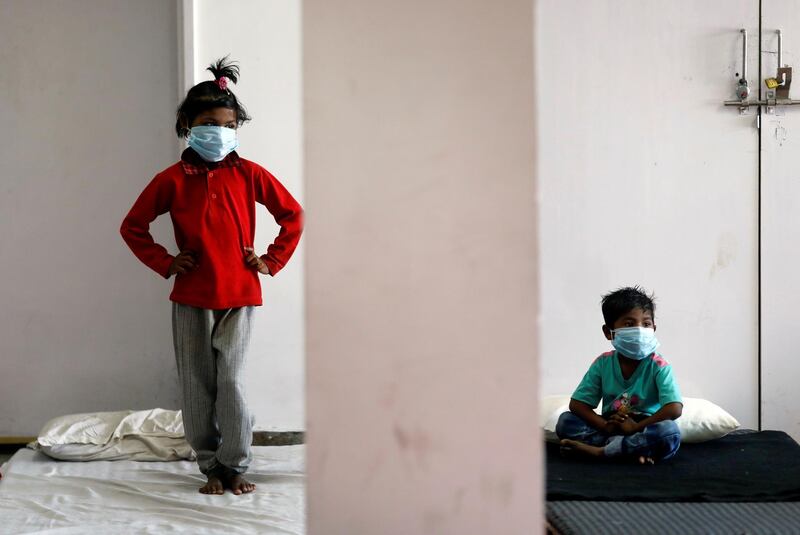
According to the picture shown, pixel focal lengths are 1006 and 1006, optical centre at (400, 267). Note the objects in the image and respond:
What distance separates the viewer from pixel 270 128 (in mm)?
4395

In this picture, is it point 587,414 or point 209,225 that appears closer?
point 209,225

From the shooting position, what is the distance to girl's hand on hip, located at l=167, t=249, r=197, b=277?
3.47 metres

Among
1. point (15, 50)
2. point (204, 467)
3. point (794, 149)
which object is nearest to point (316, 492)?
point (204, 467)

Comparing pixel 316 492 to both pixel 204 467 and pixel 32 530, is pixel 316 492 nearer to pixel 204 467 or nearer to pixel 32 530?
pixel 32 530

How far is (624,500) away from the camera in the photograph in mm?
2971

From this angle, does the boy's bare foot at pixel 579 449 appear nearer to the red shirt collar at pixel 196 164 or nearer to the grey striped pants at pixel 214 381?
the grey striped pants at pixel 214 381

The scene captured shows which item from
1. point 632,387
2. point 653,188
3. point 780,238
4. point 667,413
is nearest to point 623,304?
point 632,387

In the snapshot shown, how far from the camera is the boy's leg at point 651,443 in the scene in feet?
11.4

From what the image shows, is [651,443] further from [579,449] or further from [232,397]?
[232,397]

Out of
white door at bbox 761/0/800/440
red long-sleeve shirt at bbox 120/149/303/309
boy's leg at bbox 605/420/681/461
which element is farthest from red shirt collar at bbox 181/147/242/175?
white door at bbox 761/0/800/440

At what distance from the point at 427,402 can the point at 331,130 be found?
1.34ft

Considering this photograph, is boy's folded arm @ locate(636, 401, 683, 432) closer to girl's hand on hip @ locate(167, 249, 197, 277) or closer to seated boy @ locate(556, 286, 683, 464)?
seated boy @ locate(556, 286, 683, 464)

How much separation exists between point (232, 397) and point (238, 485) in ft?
0.98

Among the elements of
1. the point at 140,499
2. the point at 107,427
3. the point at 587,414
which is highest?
the point at 587,414
